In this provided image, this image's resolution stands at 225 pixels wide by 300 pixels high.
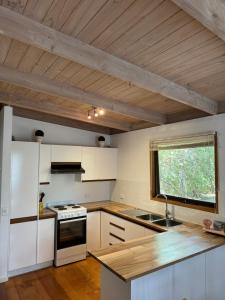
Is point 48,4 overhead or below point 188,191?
overhead

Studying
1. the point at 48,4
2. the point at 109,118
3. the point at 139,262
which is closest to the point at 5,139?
the point at 109,118

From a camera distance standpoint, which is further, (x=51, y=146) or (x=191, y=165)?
(x=51, y=146)

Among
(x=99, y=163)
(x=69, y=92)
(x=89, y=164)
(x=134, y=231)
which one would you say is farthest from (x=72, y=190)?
(x=69, y=92)

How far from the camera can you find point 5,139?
3021mm

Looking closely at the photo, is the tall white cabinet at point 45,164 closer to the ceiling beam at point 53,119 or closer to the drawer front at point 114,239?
the ceiling beam at point 53,119

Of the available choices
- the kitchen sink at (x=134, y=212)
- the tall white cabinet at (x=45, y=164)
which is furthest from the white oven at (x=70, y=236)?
the kitchen sink at (x=134, y=212)

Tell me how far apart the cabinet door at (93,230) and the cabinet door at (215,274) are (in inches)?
84.4

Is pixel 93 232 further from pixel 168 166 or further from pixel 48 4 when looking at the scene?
pixel 48 4

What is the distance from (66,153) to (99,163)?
726 millimetres

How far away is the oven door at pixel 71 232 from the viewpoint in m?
3.47

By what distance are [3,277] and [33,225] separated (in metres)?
0.76

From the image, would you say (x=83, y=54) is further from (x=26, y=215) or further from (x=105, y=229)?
(x=105, y=229)

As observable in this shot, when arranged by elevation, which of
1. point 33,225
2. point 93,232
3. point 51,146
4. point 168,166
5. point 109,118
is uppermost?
point 109,118

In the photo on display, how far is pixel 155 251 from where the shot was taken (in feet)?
6.61
